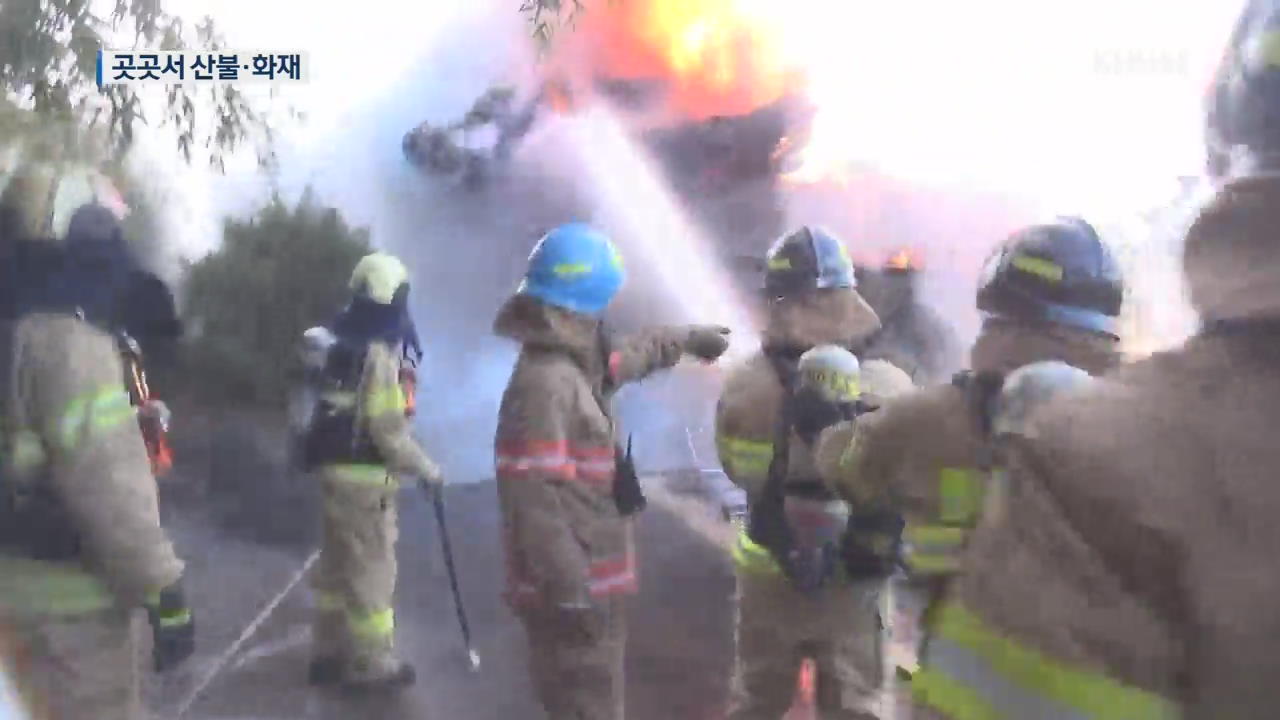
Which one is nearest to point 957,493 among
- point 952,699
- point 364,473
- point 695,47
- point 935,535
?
point 935,535

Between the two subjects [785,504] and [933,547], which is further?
[785,504]

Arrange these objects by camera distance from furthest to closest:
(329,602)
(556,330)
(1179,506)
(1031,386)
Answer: (329,602) → (556,330) → (1031,386) → (1179,506)

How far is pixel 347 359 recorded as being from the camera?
253 centimetres

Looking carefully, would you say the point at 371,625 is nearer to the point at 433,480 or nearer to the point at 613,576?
the point at 433,480

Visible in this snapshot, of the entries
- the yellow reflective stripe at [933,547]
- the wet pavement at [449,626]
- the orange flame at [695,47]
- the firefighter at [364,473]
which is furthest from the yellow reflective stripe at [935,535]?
the firefighter at [364,473]

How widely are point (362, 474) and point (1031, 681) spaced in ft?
6.43

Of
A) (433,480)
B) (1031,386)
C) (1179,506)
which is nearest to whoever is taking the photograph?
(1179,506)

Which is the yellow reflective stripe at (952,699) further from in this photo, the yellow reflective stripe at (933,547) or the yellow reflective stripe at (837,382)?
the yellow reflective stripe at (837,382)

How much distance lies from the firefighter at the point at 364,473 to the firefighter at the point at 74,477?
1.74ft

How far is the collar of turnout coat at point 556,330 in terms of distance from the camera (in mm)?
2182

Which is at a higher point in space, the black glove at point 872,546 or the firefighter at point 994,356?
the firefighter at point 994,356

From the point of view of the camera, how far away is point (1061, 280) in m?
1.60

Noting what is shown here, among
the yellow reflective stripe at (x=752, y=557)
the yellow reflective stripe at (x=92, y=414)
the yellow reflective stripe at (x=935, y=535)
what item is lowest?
the yellow reflective stripe at (x=752, y=557)

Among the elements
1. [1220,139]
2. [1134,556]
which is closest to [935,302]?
[1220,139]
